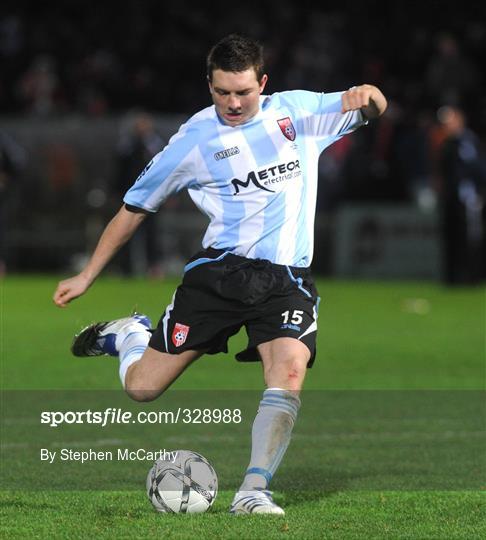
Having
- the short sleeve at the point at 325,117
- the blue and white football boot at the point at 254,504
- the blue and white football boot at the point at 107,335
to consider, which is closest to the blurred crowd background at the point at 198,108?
the blue and white football boot at the point at 107,335

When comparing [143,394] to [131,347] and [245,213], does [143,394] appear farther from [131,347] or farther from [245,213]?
[245,213]

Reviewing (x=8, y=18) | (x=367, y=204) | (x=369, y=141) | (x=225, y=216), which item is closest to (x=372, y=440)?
(x=225, y=216)

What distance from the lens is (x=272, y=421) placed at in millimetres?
6469

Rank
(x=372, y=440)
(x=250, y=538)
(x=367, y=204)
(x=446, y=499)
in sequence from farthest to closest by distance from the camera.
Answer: (x=367, y=204) → (x=372, y=440) → (x=446, y=499) → (x=250, y=538)

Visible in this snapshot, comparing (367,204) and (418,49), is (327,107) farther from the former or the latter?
(418,49)

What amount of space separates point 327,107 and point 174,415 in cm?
317

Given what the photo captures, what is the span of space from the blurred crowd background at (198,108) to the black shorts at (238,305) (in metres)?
14.5

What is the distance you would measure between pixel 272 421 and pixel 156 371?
83 cm

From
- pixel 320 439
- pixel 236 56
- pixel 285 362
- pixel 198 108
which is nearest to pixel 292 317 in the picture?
pixel 285 362

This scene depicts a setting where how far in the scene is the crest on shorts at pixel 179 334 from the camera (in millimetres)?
6910

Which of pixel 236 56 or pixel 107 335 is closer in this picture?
pixel 236 56

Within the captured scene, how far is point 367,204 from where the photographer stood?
78.1ft

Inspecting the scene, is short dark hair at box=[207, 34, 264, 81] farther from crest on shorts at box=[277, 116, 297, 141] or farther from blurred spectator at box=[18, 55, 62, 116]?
blurred spectator at box=[18, 55, 62, 116]

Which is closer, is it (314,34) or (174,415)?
(174,415)
